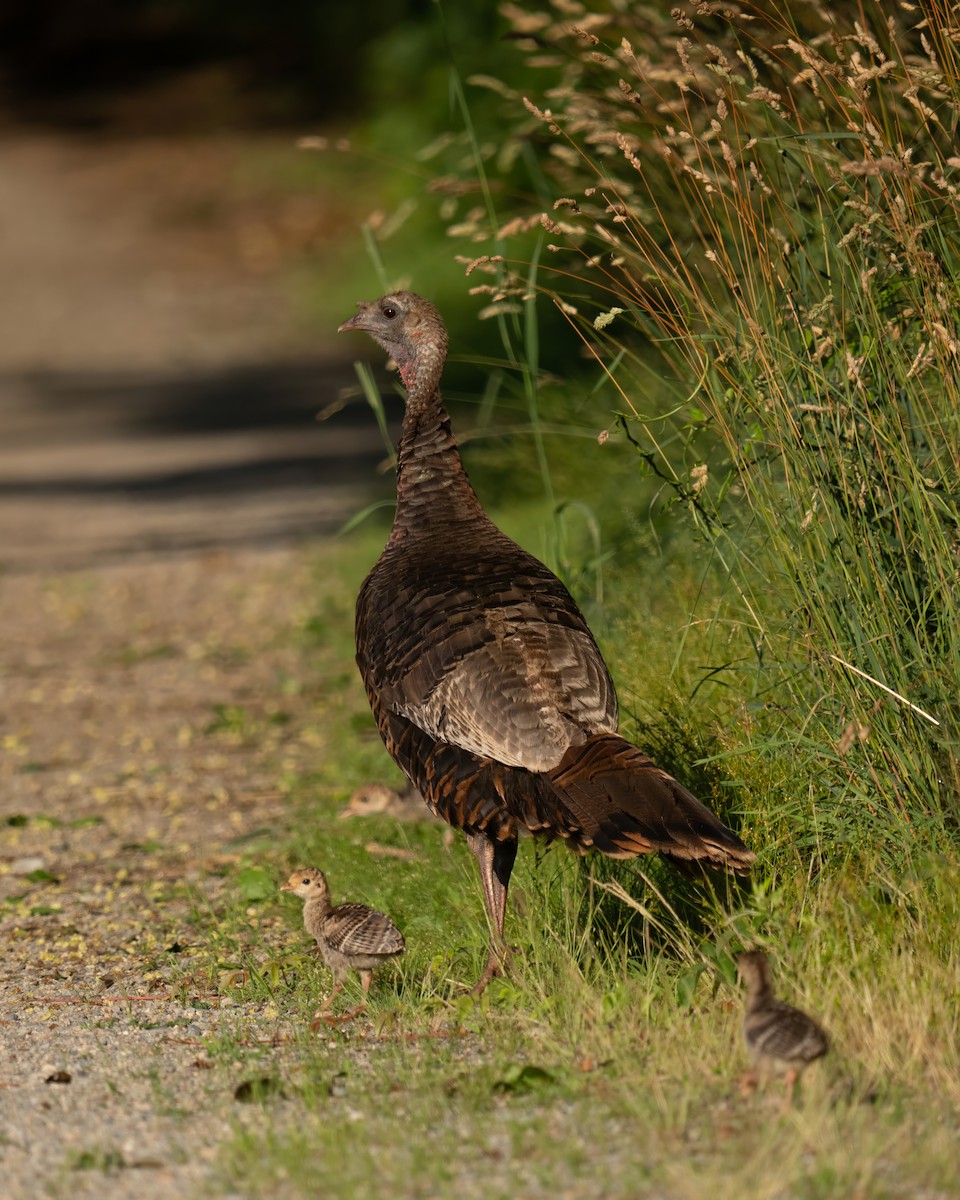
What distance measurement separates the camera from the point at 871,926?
4125 mm

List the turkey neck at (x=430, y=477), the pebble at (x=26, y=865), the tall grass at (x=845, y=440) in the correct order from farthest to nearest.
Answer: the pebble at (x=26, y=865) < the turkey neck at (x=430, y=477) < the tall grass at (x=845, y=440)

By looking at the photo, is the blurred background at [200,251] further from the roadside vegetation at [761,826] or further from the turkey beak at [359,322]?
the roadside vegetation at [761,826]

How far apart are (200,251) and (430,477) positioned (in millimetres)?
16538

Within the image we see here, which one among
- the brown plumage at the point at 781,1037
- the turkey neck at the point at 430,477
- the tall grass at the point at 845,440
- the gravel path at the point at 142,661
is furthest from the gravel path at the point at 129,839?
the tall grass at the point at 845,440

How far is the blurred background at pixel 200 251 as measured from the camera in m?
12.3

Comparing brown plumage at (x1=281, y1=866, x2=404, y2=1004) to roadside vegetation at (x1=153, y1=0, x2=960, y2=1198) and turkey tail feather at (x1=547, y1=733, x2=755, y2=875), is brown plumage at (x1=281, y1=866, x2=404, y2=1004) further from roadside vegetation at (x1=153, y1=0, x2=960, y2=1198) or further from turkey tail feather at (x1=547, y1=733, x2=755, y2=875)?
turkey tail feather at (x1=547, y1=733, x2=755, y2=875)

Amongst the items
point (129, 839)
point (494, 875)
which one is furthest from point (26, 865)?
point (494, 875)

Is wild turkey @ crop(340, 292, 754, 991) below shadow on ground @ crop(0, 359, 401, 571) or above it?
above

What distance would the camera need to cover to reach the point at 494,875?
4.69 metres

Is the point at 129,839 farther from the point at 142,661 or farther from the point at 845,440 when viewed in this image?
the point at 845,440

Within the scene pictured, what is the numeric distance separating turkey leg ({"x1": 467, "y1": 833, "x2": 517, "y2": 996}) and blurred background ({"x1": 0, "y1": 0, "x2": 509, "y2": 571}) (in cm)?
198

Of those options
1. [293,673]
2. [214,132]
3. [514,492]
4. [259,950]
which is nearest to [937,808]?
[259,950]

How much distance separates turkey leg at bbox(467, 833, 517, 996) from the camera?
4609mm

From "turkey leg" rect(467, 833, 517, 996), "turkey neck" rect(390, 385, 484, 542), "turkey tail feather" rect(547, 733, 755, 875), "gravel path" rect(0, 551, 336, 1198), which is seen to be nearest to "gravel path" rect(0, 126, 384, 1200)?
"gravel path" rect(0, 551, 336, 1198)
